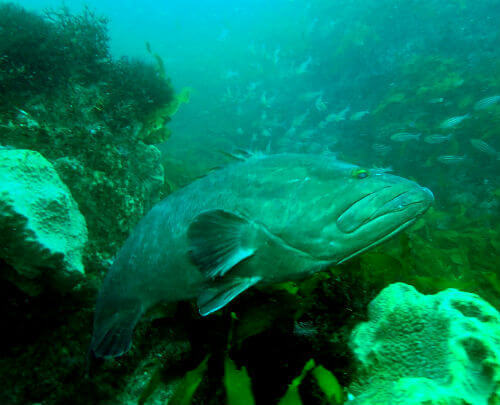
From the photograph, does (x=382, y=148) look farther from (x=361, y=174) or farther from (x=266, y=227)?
(x=266, y=227)

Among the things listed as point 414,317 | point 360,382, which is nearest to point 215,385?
point 360,382

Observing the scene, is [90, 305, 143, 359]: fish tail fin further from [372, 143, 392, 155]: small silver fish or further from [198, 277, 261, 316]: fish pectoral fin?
[372, 143, 392, 155]: small silver fish

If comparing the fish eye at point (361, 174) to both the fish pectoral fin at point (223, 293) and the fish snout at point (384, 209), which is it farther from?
the fish pectoral fin at point (223, 293)

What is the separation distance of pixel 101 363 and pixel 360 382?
2157mm

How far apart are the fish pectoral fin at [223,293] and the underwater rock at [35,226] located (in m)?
1.54

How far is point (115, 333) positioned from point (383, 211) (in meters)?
2.37

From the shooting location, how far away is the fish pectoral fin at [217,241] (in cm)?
204

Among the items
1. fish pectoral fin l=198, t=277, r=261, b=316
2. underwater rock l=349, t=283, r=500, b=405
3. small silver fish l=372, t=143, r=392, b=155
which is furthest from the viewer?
small silver fish l=372, t=143, r=392, b=155

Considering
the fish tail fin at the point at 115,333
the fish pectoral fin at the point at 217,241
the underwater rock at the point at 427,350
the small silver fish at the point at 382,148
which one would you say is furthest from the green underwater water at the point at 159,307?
the small silver fish at the point at 382,148

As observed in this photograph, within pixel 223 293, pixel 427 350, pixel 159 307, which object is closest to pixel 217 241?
pixel 223 293

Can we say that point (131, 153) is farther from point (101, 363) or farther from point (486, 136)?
Answer: point (486, 136)

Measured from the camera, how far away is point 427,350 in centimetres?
Result: 162

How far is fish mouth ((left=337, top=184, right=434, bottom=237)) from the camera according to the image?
1947mm

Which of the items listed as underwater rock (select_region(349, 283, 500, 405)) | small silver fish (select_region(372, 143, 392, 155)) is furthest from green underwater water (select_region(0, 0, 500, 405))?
small silver fish (select_region(372, 143, 392, 155))
